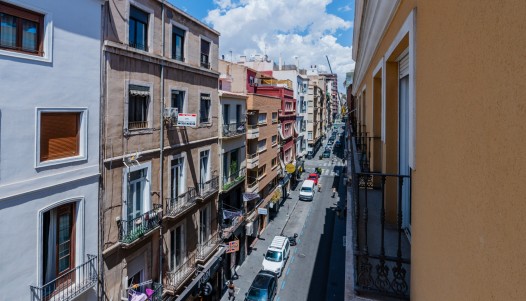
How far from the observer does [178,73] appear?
13.5m

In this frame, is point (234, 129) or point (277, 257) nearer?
point (234, 129)

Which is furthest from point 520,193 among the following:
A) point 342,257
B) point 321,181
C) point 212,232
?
point 321,181

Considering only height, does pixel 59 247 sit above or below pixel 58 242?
below

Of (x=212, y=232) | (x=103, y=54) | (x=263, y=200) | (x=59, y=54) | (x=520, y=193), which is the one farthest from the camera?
(x=263, y=200)

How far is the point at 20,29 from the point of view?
7.23m

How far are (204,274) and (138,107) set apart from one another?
8.90 metres

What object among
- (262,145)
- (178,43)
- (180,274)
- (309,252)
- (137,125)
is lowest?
(309,252)

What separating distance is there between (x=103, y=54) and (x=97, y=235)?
528 cm

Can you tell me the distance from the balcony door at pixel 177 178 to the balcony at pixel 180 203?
188 millimetres

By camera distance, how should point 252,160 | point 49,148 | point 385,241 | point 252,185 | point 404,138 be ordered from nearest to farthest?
point 385,241
point 404,138
point 49,148
point 252,160
point 252,185

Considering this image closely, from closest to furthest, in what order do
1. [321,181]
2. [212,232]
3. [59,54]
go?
[59,54]
[212,232]
[321,181]

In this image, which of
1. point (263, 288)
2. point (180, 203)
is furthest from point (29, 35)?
point (263, 288)

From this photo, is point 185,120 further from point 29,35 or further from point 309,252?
point 309,252

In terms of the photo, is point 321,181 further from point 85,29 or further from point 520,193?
point 520,193
